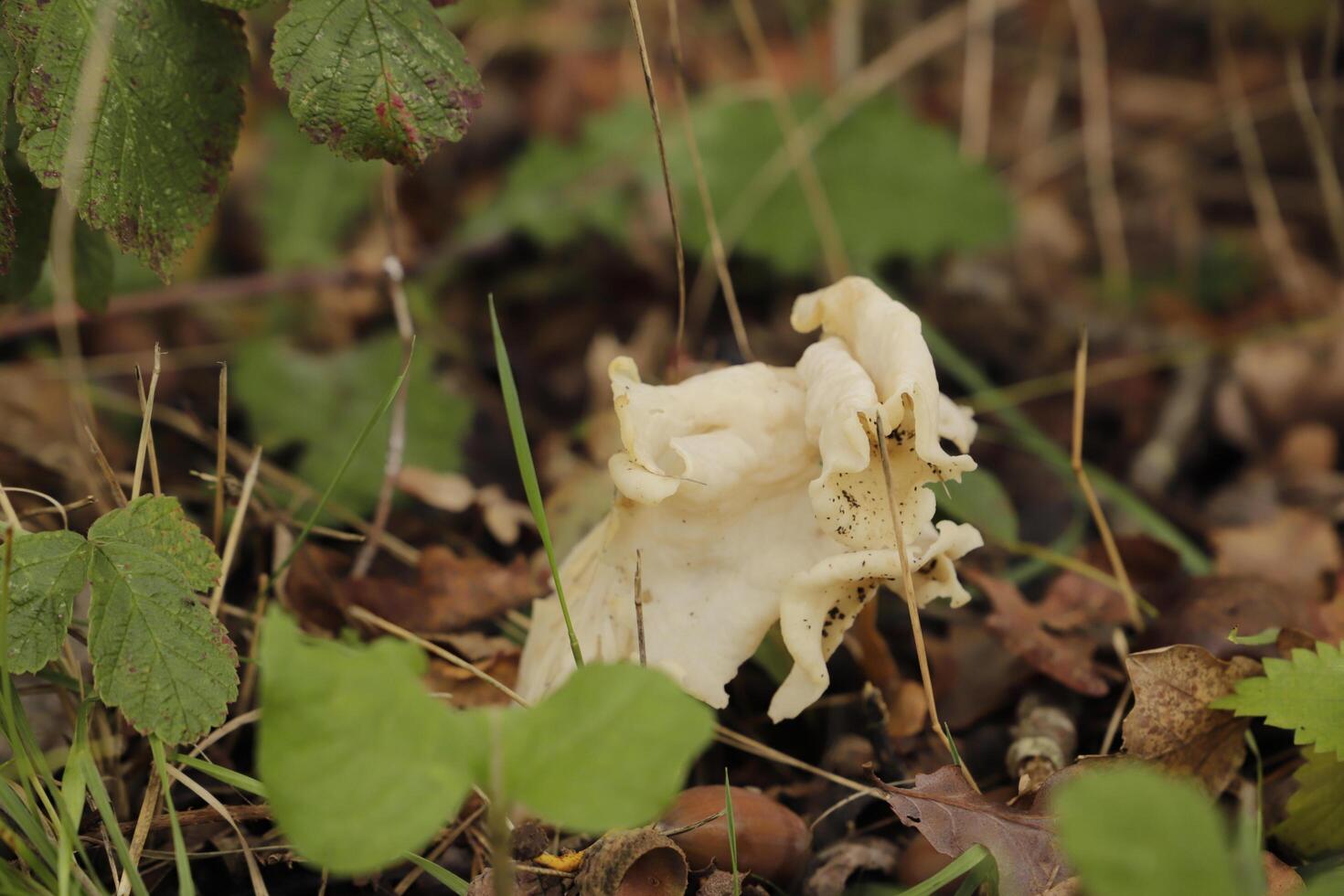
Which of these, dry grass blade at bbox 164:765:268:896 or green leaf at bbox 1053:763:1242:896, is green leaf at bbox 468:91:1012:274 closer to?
dry grass blade at bbox 164:765:268:896

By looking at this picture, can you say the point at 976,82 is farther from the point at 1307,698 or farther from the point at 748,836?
the point at 748,836

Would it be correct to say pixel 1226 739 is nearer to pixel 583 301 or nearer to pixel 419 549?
pixel 419 549

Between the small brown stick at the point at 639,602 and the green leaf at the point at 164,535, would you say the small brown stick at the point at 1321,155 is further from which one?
the green leaf at the point at 164,535

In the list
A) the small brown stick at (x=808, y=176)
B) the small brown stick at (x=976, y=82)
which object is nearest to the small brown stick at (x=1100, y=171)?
the small brown stick at (x=976, y=82)

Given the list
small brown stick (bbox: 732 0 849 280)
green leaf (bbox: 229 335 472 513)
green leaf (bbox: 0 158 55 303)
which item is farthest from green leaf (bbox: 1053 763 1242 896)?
small brown stick (bbox: 732 0 849 280)

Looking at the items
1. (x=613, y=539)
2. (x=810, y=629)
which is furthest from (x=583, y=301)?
(x=810, y=629)

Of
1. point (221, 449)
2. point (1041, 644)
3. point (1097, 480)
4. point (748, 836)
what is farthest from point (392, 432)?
point (1097, 480)
